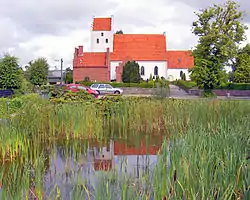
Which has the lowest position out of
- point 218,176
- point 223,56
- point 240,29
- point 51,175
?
point 51,175

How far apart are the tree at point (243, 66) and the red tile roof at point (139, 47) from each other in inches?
705

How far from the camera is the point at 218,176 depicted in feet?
10.6

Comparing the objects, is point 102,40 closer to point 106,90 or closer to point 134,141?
point 106,90

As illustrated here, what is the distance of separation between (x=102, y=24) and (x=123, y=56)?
643 cm

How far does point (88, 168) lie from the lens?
209 inches

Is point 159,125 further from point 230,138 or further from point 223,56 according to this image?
point 223,56

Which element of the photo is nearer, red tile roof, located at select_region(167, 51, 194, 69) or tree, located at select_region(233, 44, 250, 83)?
tree, located at select_region(233, 44, 250, 83)

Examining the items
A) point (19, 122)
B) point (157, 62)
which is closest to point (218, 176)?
point (19, 122)

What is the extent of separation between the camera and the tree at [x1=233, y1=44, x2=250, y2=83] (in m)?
33.2

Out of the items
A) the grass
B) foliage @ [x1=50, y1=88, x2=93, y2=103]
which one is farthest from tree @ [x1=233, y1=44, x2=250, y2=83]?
the grass

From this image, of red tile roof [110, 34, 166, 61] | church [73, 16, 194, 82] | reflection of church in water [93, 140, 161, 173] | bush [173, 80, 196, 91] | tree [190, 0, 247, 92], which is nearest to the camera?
reflection of church in water [93, 140, 161, 173]

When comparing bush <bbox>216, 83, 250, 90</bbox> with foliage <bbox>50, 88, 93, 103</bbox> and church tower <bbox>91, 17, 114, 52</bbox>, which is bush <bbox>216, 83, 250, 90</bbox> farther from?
church tower <bbox>91, 17, 114, 52</bbox>

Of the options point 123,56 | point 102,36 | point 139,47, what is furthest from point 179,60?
point 102,36

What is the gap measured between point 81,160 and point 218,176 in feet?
10.0
